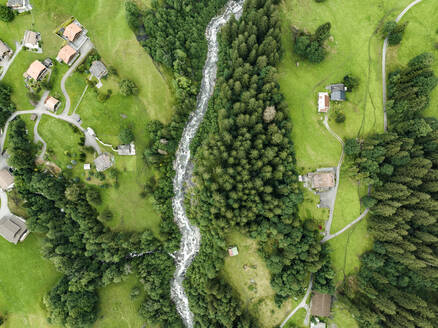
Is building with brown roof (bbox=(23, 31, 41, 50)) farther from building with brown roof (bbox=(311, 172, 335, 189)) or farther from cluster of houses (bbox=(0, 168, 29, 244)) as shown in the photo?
building with brown roof (bbox=(311, 172, 335, 189))

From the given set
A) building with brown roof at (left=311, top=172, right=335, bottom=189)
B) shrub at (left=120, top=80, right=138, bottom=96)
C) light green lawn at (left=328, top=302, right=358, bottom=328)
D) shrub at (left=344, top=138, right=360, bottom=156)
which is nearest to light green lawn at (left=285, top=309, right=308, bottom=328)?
light green lawn at (left=328, top=302, right=358, bottom=328)

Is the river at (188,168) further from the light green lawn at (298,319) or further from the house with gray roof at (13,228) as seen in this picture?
the house with gray roof at (13,228)

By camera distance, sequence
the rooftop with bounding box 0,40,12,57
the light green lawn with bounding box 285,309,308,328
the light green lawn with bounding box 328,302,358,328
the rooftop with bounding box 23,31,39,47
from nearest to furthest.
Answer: the light green lawn with bounding box 328,302,358,328 → the light green lawn with bounding box 285,309,308,328 → the rooftop with bounding box 0,40,12,57 → the rooftop with bounding box 23,31,39,47

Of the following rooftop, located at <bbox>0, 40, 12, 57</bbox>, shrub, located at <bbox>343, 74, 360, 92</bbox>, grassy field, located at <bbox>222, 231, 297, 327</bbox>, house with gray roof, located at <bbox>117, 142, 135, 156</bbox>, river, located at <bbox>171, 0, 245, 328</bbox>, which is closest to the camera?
shrub, located at <bbox>343, 74, 360, 92</bbox>

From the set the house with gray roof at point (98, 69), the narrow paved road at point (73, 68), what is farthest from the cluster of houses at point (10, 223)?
the house with gray roof at point (98, 69)

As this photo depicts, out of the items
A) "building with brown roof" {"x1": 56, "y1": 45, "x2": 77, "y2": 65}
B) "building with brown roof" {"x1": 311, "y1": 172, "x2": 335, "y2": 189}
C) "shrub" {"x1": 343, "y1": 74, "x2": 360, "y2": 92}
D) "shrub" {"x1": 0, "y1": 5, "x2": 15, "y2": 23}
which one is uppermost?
"shrub" {"x1": 0, "y1": 5, "x2": 15, "y2": 23}

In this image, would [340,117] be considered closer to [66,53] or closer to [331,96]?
[331,96]

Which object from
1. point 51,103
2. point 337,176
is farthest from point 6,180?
point 337,176
